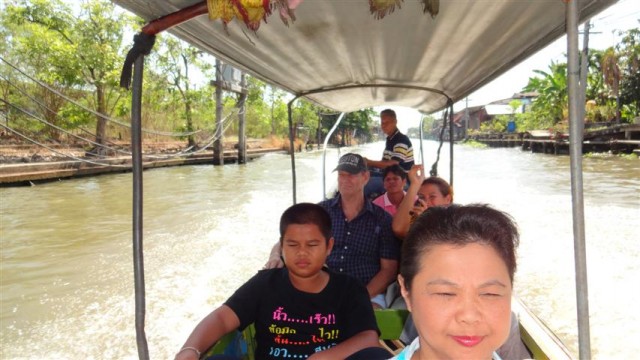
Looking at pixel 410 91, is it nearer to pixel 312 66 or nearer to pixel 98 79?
pixel 312 66

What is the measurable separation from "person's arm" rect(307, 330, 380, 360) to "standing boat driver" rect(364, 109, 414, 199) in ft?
10.0

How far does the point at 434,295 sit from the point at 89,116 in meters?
18.3

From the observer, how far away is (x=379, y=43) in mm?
2760

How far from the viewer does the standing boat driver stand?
5082mm

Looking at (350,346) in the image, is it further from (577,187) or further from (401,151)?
(401,151)

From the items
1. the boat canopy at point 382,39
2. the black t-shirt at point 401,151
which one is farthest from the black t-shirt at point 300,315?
the black t-shirt at point 401,151

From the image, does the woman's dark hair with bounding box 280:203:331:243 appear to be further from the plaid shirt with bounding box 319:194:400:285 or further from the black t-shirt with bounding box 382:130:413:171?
the black t-shirt with bounding box 382:130:413:171

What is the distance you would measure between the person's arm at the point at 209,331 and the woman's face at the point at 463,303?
1053mm

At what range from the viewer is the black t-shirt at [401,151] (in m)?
5.11

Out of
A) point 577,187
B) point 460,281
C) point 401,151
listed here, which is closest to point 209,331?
point 460,281

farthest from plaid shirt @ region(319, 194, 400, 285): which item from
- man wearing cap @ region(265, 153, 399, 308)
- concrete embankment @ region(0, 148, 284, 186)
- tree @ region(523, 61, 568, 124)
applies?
tree @ region(523, 61, 568, 124)

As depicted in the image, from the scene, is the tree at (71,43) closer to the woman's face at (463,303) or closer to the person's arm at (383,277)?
the person's arm at (383,277)

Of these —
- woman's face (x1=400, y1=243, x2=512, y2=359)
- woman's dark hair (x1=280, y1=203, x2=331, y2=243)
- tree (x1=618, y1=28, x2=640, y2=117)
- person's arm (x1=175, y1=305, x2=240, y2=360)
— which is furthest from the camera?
tree (x1=618, y1=28, x2=640, y2=117)

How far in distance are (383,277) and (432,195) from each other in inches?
24.1
